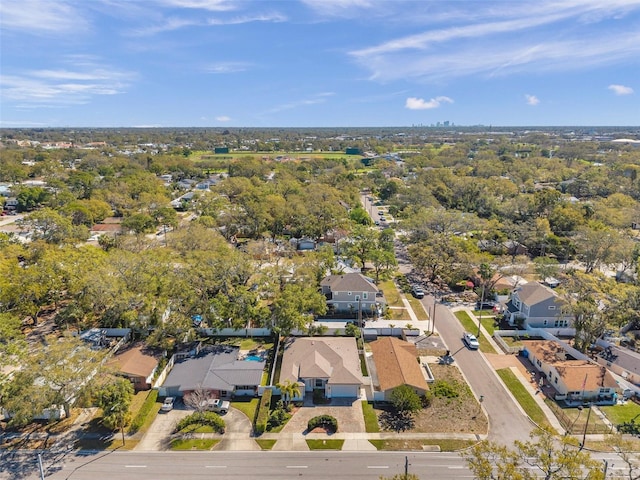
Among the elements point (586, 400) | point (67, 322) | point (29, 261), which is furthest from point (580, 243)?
point (29, 261)

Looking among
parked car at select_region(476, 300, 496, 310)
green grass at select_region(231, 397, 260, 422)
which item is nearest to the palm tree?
green grass at select_region(231, 397, 260, 422)

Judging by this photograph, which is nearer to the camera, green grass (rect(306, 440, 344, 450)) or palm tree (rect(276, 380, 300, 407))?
green grass (rect(306, 440, 344, 450))

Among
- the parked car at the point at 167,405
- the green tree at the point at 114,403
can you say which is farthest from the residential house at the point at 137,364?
the parked car at the point at 167,405

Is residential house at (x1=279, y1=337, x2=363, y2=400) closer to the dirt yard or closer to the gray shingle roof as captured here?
the gray shingle roof

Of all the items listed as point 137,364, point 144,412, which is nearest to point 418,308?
point 137,364

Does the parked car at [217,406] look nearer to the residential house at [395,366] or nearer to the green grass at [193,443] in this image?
the green grass at [193,443]

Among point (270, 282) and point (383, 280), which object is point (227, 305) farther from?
point (383, 280)

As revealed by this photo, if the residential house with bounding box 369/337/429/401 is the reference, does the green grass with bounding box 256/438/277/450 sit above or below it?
below
